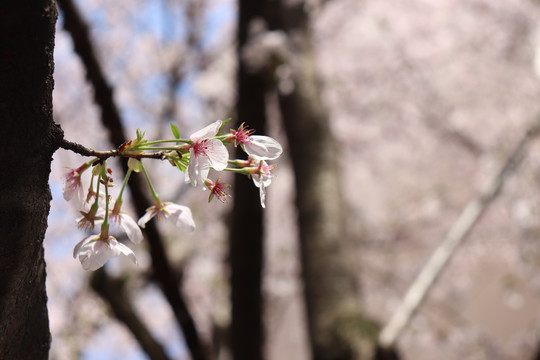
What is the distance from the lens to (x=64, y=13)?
1.83 metres

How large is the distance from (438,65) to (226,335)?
672 cm

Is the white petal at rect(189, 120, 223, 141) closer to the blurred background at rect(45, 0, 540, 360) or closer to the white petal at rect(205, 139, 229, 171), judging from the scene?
the white petal at rect(205, 139, 229, 171)

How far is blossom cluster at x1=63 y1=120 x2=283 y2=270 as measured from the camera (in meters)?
0.65

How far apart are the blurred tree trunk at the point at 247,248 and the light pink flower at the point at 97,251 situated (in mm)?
1728

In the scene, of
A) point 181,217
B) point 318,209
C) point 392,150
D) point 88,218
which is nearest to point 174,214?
point 181,217

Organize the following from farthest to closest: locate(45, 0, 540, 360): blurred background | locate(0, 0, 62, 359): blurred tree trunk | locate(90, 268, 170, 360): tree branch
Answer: locate(45, 0, 540, 360): blurred background, locate(90, 268, 170, 360): tree branch, locate(0, 0, 62, 359): blurred tree trunk

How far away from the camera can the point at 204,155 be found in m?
0.64

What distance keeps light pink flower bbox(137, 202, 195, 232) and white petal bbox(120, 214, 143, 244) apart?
0.5 inches

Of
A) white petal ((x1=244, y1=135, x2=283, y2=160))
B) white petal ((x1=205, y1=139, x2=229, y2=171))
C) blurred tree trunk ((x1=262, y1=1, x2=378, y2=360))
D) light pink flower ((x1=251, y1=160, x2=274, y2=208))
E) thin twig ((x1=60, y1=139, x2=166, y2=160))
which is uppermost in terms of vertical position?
thin twig ((x1=60, y1=139, x2=166, y2=160))

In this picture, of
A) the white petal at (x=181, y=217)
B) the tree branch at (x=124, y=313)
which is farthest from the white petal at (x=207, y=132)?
the tree branch at (x=124, y=313)

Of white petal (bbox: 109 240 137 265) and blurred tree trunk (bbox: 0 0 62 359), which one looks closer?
blurred tree trunk (bbox: 0 0 62 359)

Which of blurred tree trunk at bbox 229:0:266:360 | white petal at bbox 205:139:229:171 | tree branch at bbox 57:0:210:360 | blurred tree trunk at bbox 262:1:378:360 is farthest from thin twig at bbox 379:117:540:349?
white petal at bbox 205:139:229:171

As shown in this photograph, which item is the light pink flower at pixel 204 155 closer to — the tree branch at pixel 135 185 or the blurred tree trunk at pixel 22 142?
the blurred tree trunk at pixel 22 142

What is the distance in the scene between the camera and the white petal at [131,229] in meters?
0.74
